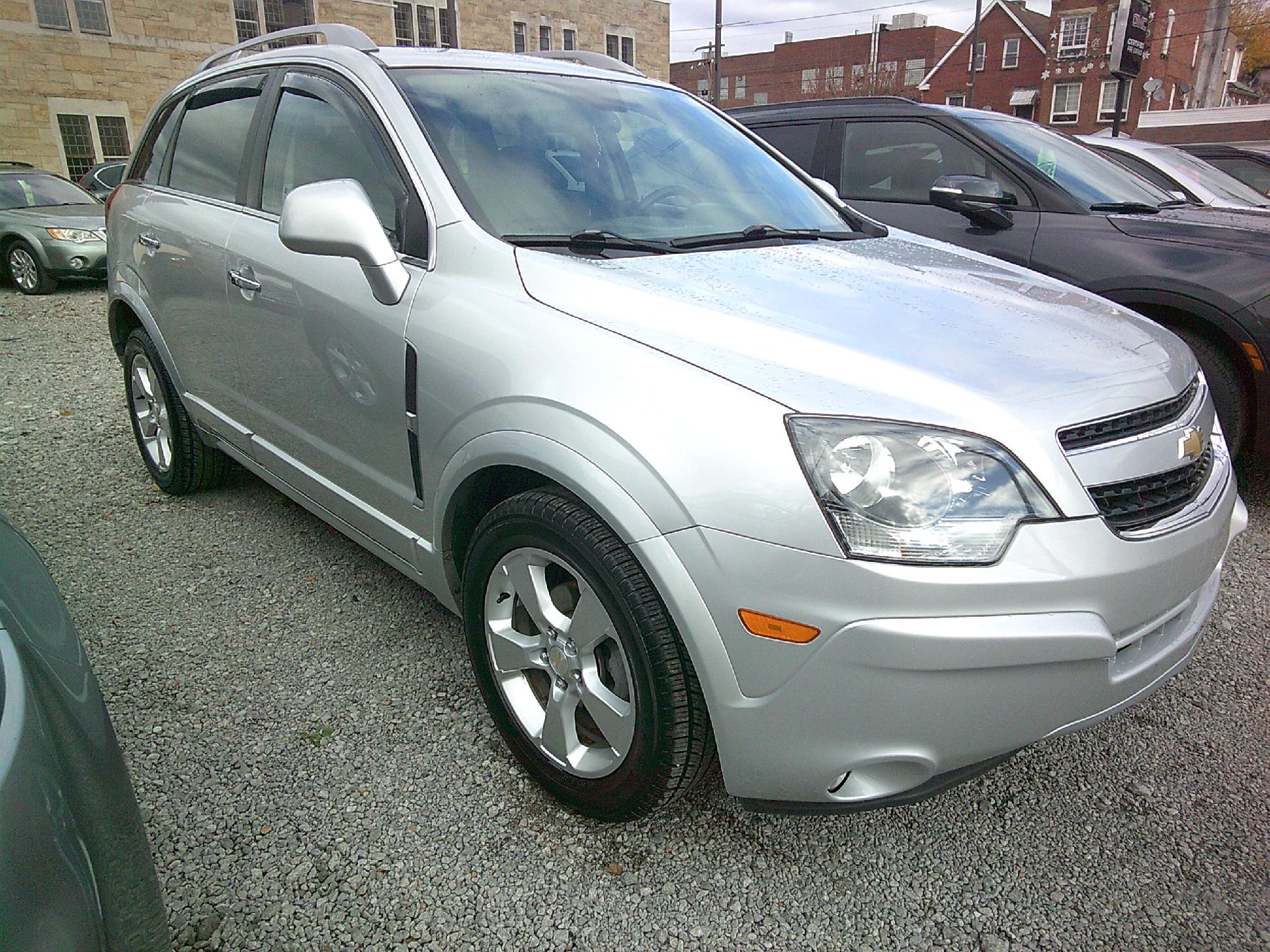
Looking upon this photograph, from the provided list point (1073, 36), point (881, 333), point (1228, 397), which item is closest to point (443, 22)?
point (1073, 36)

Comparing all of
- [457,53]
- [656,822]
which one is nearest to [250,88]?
[457,53]

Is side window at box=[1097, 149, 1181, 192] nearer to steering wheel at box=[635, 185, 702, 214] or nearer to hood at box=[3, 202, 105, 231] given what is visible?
steering wheel at box=[635, 185, 702, 214]

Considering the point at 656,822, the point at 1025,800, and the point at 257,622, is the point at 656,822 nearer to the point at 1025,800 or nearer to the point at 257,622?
the point at 1025,800

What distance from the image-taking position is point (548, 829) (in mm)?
2119

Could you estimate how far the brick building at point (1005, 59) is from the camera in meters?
47.3

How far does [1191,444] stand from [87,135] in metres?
31.9

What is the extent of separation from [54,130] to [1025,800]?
31.4 metres

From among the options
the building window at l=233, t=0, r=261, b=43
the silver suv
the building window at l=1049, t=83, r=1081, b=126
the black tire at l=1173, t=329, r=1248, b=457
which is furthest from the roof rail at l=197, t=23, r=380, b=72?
the building window at l=1049, t=83, r=1081, b=126

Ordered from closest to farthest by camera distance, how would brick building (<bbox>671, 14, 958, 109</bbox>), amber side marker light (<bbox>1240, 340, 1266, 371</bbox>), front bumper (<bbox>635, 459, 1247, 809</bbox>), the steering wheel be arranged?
front bumper (<bbox>635, 459, 1247, 809</bbox>)
the steering wheel
amber side marker light (<bbox>1240, 340, 1266, 371</bbox>)
brick building (<bbox>671, 14, 958, 109</bbox>)

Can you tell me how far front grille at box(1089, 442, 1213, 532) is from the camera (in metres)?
1.72

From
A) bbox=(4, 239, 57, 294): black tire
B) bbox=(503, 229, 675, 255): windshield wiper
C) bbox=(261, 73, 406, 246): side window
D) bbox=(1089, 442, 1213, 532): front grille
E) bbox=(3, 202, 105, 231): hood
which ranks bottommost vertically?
bbox=(4, 239, 57, 294): black tire

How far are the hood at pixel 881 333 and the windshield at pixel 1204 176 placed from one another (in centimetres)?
525

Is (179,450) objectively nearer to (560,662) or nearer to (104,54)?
(560,662)

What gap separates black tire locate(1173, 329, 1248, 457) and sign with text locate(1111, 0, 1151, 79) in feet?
27.4
